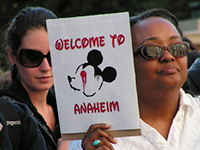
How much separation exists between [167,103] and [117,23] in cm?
61

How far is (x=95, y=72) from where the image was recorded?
1.96 meters

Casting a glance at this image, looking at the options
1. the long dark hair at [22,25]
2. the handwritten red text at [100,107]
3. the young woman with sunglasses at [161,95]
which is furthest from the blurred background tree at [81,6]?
the handwritten red text at [100,107]

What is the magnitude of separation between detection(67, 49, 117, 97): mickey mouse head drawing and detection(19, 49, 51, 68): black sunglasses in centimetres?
90

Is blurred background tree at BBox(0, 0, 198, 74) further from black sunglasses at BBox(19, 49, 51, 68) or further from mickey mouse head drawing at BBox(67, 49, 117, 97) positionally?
mickey mouse head drawing at BBox(67, 49, 117, 97)

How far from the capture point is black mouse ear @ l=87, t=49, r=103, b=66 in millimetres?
1950

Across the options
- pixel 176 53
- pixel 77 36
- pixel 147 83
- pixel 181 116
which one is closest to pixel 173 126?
pixel 181 116

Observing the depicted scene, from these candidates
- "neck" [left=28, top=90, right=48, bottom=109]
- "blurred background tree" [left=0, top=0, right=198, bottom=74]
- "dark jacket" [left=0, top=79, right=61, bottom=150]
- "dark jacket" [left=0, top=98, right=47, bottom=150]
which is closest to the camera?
"dark jacket" [left=0, top=98, right=47, bottom=150]

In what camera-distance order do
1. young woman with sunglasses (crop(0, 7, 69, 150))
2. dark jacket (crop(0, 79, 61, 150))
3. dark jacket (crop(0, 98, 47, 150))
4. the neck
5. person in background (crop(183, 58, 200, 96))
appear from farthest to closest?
person in background (crop(183, 58, 200, 96)) → the neck → young woman with sunglasses (crop(0, 7, 69, 150)) → dark jacket (crop(0, 79, 61, 150)) → dark jacket (crop(0, 98, 47, 150))

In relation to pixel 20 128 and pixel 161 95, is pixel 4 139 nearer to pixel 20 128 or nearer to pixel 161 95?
pixel 20 128

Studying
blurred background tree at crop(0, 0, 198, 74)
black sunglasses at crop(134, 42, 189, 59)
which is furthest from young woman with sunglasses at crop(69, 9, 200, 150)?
blurred background tree at crop(0, 0, 198, 74)

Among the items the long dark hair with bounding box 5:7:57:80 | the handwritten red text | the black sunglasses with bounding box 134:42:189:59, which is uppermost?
the long dark hair with bounding box 5:7:57:80

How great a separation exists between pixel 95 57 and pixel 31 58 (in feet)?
3.22

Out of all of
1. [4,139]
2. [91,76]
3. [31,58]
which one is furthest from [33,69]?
[91,76]

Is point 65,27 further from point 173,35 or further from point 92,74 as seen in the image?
point 173,35
